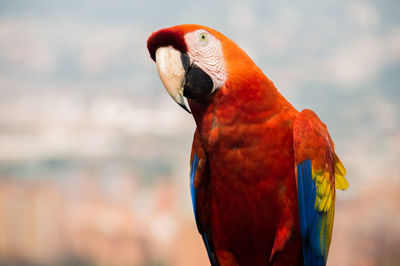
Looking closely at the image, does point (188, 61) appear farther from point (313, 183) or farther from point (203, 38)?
point (313, 183)

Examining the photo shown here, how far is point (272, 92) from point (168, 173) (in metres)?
1.58

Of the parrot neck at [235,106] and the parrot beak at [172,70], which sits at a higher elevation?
the parrot beak at [172,70]

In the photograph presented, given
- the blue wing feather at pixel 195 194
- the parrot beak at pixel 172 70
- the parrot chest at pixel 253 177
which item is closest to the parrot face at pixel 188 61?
the parrot beak at pixel 172 70

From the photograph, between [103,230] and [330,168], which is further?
[103,230]

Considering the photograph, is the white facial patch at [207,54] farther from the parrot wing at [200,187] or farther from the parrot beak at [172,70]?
the parrot wing at [200,187]

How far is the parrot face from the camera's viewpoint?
33.5 inches

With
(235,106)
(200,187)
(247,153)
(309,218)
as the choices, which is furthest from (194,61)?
(309,218)

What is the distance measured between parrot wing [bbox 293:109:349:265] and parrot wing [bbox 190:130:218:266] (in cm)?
25

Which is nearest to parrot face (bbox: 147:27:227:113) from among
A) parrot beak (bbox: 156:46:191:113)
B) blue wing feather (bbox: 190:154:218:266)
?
parrot beak (bbox: 156:46:191:113)

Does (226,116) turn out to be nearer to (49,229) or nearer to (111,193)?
(111,193)

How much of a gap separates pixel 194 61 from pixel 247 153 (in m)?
0.25

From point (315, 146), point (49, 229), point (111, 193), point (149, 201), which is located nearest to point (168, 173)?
point (149, 201)

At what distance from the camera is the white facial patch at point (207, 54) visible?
871 millimetres

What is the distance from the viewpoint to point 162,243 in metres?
2.39
